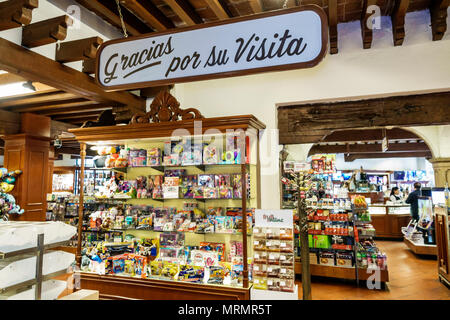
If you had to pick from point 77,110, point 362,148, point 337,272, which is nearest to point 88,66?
point 77,110

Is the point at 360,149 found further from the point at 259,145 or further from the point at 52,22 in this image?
the point at 52,22

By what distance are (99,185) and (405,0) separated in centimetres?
425

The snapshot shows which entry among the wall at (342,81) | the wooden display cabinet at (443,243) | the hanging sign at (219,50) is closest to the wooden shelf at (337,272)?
the wooden display cabinet at (443,243)

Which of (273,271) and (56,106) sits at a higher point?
(56,106)

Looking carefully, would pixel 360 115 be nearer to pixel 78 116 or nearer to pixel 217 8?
pixel 217 8

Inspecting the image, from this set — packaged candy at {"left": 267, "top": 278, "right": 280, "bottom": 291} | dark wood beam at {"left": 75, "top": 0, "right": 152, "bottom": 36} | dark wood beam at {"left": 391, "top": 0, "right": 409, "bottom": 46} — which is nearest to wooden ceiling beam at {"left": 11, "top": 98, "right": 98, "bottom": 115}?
dark wood beam at {"left": 75, "top": 0, "right": 152, "bottom": 36}

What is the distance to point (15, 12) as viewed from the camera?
7.17 feet

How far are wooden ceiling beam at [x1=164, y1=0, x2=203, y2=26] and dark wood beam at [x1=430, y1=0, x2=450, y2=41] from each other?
245cm

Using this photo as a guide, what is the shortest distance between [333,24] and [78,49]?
8.66 feet

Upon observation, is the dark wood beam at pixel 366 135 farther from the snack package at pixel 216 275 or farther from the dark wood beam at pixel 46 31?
the dark wood beam at pixel 46 31

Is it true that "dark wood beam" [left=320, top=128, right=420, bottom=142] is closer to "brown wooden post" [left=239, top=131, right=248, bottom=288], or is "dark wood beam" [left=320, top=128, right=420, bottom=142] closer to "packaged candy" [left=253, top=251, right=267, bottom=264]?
"brown wooden post" [left=239, top=131, right=248, bottom=288]

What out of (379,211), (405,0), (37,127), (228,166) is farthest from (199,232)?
(379,211)

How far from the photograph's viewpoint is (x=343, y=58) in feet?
11.3
